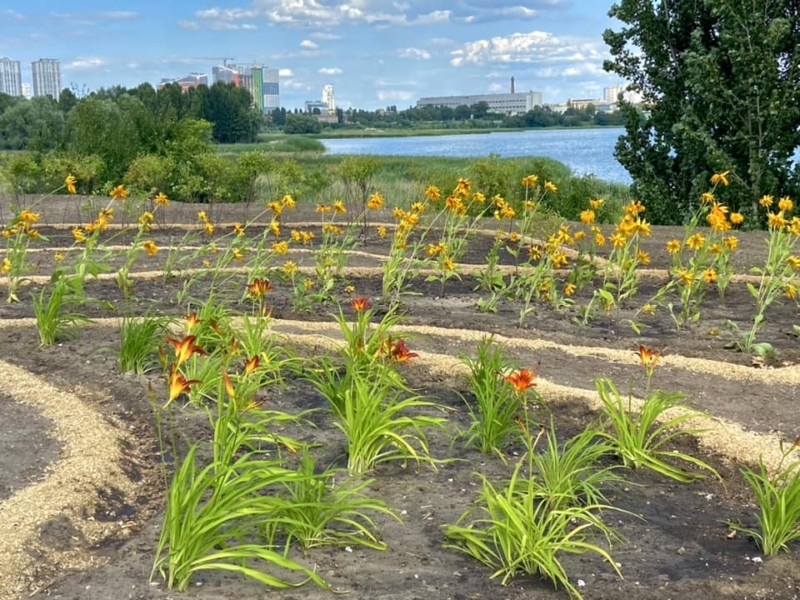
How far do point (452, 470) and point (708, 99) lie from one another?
893 cm

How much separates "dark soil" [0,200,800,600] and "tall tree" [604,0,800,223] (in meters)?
5.47

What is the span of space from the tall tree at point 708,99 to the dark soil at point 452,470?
5.47 meters

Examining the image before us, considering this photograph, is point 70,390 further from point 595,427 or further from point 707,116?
point 707,116

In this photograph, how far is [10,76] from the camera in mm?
87000

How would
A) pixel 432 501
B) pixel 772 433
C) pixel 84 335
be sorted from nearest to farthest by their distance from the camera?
pixel 432 501
pixel 772 433
pixel 84 335

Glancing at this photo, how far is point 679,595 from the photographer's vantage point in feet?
7.02

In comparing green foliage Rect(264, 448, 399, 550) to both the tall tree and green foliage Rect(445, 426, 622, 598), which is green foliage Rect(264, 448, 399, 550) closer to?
green foliage Rect(445, 426, 622, 598)

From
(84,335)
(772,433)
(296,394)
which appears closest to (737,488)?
(772,433)

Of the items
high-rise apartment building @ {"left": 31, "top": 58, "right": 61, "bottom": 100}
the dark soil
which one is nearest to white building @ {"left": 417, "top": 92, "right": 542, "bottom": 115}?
high-rise apartment building @ {"left": 31, "top": 58, "right": 61, "bottom": 100}

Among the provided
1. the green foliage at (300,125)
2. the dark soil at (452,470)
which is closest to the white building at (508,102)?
the green foliage at (300,125)

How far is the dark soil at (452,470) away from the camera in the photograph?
2172 mm

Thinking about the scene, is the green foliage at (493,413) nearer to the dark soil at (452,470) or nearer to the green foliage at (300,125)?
the dark soil at (452,470)

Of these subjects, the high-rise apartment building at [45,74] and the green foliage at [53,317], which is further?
the high-rise apartment building at [45,74]

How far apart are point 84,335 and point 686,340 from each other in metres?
3.18
